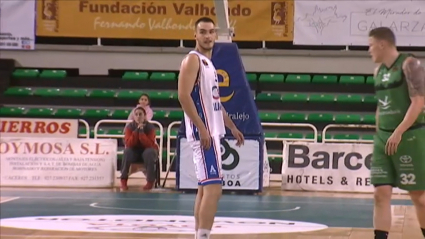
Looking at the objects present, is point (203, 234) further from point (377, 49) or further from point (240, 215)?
point (240, 215)

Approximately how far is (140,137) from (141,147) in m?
0.21

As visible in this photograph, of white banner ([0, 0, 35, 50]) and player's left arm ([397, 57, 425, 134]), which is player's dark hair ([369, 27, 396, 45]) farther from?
white banner ([0, 0, 35, 50])

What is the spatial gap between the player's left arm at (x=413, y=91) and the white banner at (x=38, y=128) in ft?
35.7

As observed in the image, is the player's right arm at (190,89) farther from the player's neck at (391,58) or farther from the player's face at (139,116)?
the player's face at (139,116)

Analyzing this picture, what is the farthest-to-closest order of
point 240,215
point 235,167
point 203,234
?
1. point 235,167
2. point 240,215
3. point 203,234

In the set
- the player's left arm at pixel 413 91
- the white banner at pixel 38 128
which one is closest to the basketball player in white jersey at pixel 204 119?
the player's left arm at pixel 413 91

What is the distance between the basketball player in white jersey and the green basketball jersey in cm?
136

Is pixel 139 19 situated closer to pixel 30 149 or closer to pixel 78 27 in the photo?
pixel 78 27

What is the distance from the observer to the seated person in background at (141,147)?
45.9ft

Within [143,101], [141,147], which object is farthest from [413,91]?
[143,101]

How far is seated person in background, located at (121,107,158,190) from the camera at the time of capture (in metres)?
14.0

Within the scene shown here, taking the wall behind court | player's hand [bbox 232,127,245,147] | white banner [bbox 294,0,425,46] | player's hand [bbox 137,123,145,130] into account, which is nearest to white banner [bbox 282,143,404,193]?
player's hand [bbox 137,123,145,130]

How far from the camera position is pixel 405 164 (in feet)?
21.7

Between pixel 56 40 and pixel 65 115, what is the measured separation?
2.48 metres
